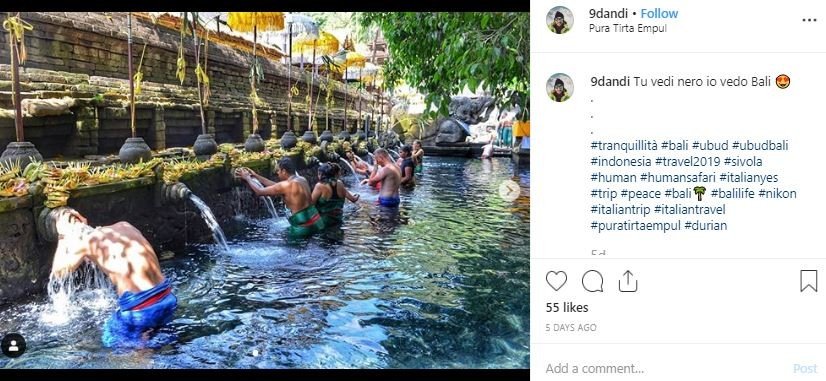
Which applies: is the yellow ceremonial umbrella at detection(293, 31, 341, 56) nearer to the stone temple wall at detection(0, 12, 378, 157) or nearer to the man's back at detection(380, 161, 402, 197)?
the stone temple wall at detection(0, 12, 378, 157)

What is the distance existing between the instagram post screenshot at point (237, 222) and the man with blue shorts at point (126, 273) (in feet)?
0.03

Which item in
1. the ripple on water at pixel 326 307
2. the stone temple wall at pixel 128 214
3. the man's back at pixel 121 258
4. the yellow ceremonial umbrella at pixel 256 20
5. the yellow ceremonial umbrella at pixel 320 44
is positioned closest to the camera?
the ripple on water at pixel 326 307

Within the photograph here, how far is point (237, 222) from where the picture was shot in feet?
19.5

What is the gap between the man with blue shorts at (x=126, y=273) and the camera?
300cm

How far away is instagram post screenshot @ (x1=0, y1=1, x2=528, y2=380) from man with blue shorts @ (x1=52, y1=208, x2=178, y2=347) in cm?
1

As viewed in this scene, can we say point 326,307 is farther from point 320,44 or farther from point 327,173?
point 320,44
